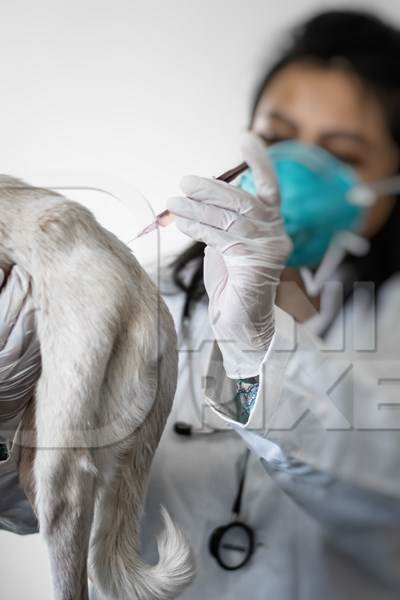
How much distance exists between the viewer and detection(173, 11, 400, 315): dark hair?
89 centimetres

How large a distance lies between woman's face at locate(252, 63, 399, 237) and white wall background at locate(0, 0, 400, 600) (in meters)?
0.16

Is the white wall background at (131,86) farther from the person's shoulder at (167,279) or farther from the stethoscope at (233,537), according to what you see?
the stethoscope at (233,537)

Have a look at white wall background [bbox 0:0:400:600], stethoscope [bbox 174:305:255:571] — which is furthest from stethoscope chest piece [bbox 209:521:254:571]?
white wall background [bbox 0:0:400:600]

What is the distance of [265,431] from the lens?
3.00ft

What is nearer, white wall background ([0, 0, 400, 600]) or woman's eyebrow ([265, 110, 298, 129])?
woman's eyebrow ([265, 110, 298, 129])

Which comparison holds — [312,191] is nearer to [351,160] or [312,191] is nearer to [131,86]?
[351,160]

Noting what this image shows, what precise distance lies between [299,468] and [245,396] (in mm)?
127

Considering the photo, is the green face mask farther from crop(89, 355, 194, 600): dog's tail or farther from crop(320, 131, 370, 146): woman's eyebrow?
crop(89, 355, 194, 600): dog's tail

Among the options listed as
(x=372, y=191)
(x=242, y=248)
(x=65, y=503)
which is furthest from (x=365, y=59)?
(x=65, y=503)

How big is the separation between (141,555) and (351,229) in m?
0.57

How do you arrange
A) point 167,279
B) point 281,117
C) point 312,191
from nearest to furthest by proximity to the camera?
point 312,191 → point 281,117 → point 167,279

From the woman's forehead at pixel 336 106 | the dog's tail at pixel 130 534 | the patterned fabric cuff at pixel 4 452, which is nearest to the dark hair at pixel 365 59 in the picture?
the woman's forehead at pixel 336 106

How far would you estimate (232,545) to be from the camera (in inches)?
42.8

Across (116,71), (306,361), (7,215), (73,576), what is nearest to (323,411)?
(306,361)
